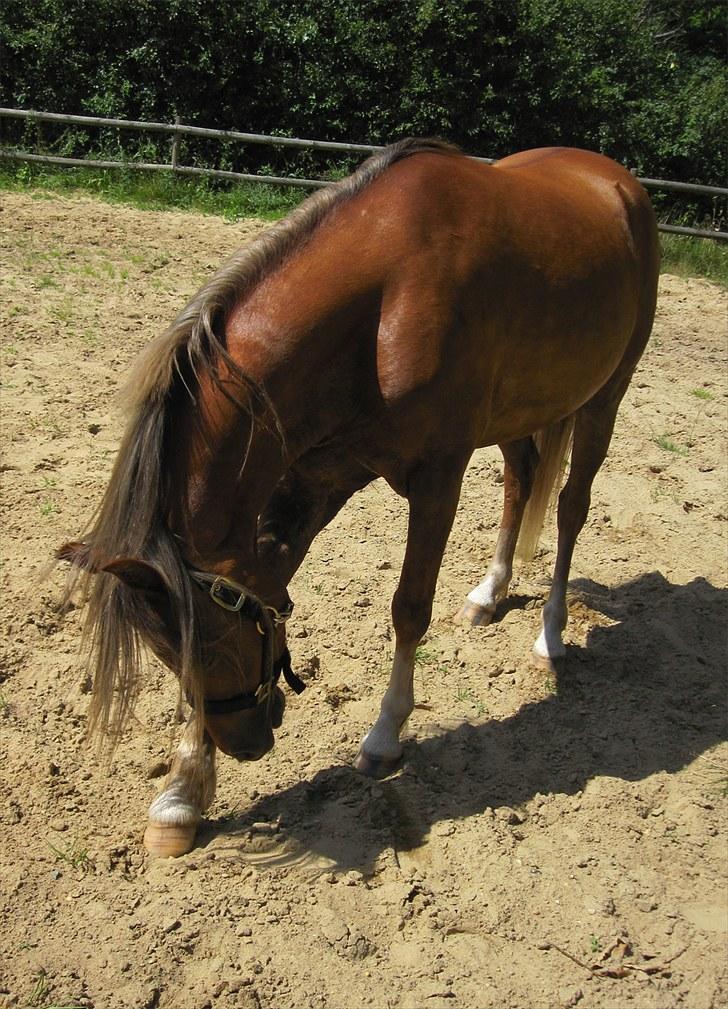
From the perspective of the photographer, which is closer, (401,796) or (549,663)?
(401,796)

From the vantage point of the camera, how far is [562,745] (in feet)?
11.5

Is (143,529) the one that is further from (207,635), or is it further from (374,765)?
(374,765)

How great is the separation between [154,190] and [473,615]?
25.6 feet

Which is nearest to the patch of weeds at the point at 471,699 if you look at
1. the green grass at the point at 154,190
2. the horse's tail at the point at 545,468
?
the horse's tail at the point at 545,468

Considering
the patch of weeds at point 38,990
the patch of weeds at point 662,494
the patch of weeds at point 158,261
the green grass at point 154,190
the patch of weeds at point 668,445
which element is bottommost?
the patch of weeds at point 38,990

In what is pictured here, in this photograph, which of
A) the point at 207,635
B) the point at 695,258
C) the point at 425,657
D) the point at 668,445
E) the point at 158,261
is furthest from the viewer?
the point at 695,258

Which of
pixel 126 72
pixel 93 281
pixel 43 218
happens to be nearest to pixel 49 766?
pixel 93 281

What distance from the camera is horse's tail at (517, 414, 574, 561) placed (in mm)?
4312

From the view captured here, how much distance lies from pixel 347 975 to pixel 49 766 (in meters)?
1.24

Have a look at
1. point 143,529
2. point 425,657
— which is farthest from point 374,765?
point 143,529

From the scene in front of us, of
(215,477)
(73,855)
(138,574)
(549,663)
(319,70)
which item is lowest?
(73,855)

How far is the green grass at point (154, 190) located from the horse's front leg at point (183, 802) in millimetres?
7845

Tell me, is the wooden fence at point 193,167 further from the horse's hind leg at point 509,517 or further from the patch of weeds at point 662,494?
the horse's hind leg at point 509,517

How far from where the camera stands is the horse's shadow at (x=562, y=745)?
3.03 meters
